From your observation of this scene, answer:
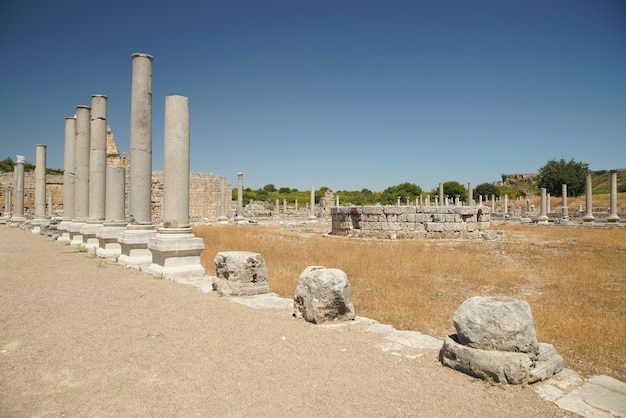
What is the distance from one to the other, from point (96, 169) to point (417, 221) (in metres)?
13.4

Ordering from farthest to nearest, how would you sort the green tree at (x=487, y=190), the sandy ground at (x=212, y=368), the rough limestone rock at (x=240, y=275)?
the green tree at (x=487, y=190), the rough limestone rock at (x=240, y=275), the sandy ground at (x=212, y=368)

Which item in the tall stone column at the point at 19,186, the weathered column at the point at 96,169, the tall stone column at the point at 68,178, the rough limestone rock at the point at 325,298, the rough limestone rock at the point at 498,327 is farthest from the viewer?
the tall stone column at the point at 19,186

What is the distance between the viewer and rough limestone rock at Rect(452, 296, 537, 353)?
133 inches

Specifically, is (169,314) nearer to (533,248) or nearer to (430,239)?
(533,248)

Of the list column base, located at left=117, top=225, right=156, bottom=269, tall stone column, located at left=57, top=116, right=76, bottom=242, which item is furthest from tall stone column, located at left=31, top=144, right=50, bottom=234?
column base, located at left=117, top=225, right=156, bottom=269

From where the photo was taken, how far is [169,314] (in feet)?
17.0

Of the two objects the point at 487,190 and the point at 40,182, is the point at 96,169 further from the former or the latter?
the point at 487,190

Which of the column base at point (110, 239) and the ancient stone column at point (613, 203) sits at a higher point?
the ancient stone column at point (613, 203)

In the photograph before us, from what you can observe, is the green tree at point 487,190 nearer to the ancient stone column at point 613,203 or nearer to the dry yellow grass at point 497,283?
the ancient stone column at point 613,203

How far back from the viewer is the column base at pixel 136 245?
9.28m

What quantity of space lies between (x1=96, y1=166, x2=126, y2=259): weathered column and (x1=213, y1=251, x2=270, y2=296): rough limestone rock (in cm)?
544

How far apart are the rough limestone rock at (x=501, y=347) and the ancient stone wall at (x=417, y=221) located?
49.4 ft

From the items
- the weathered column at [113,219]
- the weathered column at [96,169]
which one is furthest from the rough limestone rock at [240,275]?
the weathered column at [96,169]

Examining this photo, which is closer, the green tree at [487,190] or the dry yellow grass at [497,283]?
the dry yellow grass at [497,283]
